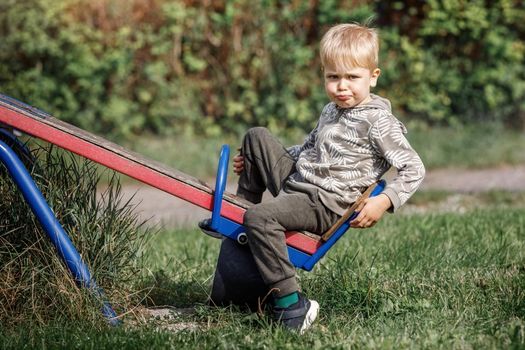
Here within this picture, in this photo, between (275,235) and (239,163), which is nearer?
(275,235)

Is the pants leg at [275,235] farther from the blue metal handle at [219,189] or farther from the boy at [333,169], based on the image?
the blue metal handle at [219,189]

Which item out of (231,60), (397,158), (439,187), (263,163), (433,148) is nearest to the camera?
(397,158)

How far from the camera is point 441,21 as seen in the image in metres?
9.90

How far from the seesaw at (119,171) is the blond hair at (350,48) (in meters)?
0.52

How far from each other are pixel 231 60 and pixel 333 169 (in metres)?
5.92

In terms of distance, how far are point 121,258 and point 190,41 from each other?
593 cm

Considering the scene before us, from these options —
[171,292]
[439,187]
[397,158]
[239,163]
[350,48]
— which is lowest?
[439,187]

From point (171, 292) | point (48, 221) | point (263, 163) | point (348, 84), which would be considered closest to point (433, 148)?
point (171, 292)

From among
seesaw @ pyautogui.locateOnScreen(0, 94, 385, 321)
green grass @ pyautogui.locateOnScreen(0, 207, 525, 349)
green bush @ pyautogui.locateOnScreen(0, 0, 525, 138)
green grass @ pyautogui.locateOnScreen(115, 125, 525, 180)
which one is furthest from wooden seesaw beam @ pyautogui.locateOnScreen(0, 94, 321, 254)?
green bush @ pyautogui.locateOnScreen(0, 0, 525, 138)

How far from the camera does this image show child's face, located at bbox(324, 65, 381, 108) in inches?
153

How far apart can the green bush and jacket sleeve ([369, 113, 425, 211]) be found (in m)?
5.74

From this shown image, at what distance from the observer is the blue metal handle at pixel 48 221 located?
12.1 ft

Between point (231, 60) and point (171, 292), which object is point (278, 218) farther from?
point (231, 60)

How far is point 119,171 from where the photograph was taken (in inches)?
147
